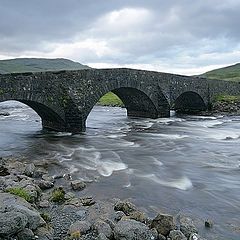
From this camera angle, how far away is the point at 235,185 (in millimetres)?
14125

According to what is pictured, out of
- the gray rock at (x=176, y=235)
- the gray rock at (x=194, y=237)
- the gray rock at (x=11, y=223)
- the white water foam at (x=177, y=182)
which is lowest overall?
the white water foam at (x=177, y=182)

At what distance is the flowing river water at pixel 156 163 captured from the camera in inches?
468

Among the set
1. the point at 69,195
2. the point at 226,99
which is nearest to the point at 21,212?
the point at 69,195

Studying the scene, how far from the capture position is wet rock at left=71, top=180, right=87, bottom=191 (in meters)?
13.2

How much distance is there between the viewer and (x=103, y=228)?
905cm

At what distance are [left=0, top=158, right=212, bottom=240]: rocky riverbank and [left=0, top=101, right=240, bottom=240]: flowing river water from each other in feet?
2.69

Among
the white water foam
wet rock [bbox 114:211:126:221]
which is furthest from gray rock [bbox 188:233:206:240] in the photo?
the white water foam

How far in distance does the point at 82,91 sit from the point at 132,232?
2006cm

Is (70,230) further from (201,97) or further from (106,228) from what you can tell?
(201,97)

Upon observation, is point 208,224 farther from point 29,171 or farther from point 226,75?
point 226,75

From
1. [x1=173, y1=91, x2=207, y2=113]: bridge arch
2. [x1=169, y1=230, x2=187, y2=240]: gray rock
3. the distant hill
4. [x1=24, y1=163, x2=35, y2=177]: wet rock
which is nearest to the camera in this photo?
[x1=169, y1=230, x2=187, y2=240]: gray rock

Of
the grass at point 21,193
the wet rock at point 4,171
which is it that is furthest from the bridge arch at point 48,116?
the grass at point 21,193

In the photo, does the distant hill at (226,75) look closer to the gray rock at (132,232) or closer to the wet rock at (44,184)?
the wet rock at (44,184)

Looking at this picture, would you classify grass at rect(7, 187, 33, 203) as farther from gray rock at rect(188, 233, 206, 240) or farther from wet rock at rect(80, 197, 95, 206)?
gray rock at rect(188, 233, 206, 240)
